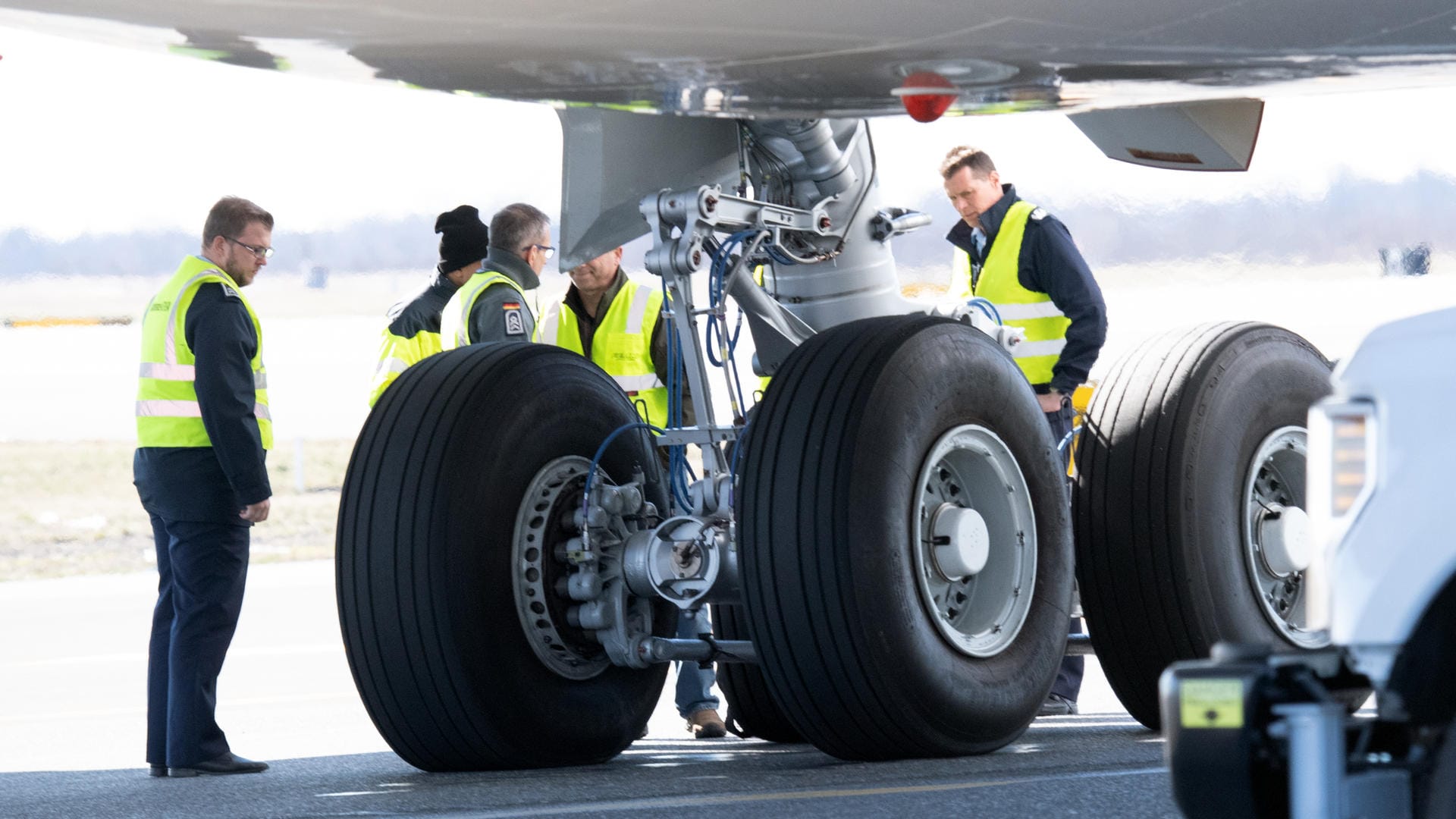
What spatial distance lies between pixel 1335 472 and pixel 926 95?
296 cm

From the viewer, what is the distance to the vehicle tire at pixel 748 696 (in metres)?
6.41

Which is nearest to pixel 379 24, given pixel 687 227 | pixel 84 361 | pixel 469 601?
pixel 687 227

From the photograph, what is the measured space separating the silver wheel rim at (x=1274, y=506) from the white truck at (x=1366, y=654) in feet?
10.8

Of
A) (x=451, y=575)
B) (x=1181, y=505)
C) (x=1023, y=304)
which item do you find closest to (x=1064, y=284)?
(x=1023, y=304)

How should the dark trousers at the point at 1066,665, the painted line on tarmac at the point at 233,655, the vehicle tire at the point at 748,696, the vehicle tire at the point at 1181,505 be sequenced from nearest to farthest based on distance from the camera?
the vehicle tire at the point at 1181,505
the vehicle tire at the point at 748,696
the dark trousers at the point at 1066,665
the painted line on tarmac at the point at 233,655

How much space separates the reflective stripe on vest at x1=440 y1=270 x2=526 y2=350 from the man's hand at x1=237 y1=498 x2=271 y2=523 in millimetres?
1161

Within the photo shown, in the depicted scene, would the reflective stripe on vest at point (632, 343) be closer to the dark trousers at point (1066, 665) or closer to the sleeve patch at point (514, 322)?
the sleeve patch at point (514, 322)

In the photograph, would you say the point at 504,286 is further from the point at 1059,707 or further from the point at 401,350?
the point at 1059,707

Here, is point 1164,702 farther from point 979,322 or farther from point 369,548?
point 979,322

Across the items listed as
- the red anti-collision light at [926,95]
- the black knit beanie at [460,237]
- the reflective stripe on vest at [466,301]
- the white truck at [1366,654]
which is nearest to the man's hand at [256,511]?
the reflective stripe on vest at [466,301]

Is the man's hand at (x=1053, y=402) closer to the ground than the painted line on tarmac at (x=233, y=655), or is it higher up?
higher up

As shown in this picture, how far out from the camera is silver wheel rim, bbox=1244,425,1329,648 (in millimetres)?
6062

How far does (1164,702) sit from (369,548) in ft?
10.2

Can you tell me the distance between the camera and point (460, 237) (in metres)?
7.88
